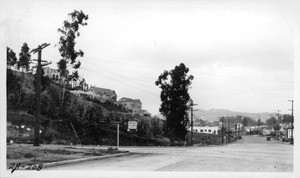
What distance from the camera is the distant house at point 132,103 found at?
17019 mm

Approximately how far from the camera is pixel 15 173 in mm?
11695

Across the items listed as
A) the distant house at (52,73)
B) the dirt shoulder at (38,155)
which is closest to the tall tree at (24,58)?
the dirt shoulder at (38,155)

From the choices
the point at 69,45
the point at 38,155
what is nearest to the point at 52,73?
the point at 69,45

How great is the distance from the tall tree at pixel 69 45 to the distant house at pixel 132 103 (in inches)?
115

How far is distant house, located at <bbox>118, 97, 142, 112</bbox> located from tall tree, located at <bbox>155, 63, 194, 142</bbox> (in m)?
1.26

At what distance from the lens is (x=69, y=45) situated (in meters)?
16.8

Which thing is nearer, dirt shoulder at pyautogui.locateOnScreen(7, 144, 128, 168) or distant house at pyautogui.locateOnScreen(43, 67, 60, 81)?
dirt shoulder at pyautogui.locateOnScreen(7, 144, 128, 168)

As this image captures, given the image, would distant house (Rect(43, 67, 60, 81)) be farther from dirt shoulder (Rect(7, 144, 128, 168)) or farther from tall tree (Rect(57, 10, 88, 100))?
dirt shoulder (Rect(7, 144, 128, 168))

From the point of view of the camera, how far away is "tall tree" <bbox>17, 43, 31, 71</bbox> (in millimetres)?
13820

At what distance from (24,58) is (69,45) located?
7.36ft

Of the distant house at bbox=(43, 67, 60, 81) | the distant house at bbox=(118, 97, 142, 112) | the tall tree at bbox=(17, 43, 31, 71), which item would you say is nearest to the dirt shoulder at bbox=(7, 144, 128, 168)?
the distant house at bbox=(118, 97, 142, 112)

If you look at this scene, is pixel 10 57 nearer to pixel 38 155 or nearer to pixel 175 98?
pixel 38 155

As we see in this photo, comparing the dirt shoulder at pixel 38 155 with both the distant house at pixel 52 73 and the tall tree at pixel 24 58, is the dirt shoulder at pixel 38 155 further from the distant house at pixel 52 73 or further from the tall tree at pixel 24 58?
the distant house at pixel 52 73

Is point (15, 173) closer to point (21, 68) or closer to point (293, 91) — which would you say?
point (21, 68)
